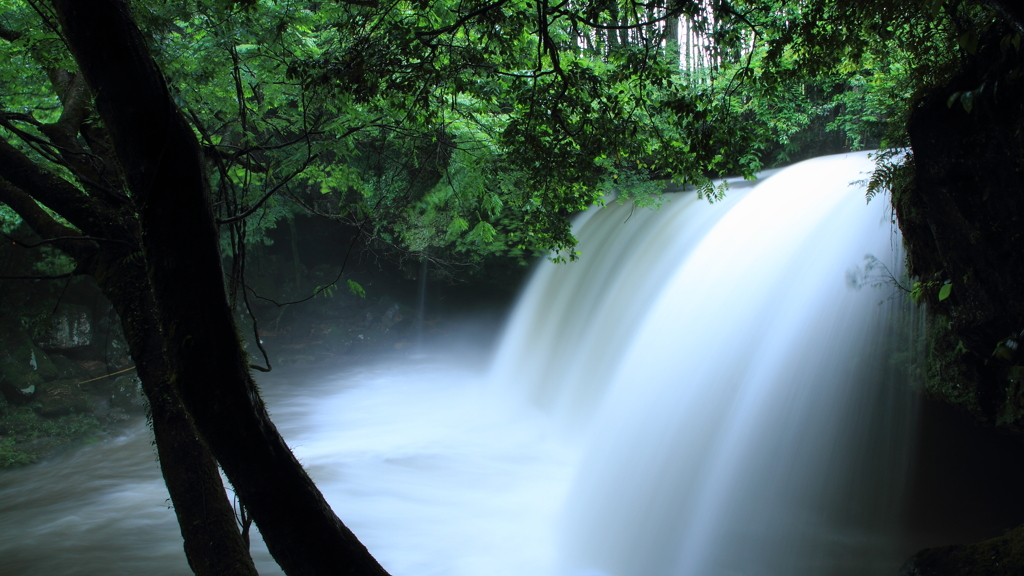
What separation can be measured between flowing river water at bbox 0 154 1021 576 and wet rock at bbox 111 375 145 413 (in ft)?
1.62

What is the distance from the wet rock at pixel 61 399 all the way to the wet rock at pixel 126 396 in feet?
1.41

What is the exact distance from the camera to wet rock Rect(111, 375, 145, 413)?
10375 mm

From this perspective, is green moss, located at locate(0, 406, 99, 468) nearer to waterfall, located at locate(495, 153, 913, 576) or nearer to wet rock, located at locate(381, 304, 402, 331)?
wet rock, located at locate(381, 304, 402, 331)

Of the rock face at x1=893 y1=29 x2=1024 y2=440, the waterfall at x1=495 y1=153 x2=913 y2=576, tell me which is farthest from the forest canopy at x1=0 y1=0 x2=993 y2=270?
the waterfall at x1=495 y1=153 x2=913 y2=576

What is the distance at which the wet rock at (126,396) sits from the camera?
1038 cm

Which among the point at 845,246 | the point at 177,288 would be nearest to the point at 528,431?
the point at 845,246

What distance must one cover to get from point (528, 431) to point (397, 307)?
677 cm

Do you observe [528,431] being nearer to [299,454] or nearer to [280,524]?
[299,454]

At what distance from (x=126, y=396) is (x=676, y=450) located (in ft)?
32.0

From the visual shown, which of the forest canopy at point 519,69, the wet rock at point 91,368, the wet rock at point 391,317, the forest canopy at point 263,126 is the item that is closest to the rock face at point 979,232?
the forest canopy at point 263,126

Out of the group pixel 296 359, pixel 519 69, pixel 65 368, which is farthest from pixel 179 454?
pixel 296 359

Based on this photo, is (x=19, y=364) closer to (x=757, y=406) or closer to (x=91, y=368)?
(x=91, y=368)

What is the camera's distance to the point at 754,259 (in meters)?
7.68

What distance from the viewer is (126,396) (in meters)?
10.6
